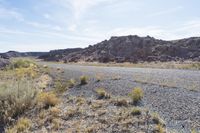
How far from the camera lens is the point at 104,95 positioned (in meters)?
16.4

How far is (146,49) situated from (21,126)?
3190 inches

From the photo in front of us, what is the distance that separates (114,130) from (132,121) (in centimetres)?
81

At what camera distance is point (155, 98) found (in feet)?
51.5

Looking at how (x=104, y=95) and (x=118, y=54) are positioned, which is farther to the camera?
(x=118, y=54)

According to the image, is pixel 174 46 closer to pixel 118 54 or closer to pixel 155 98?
pixel 118 54

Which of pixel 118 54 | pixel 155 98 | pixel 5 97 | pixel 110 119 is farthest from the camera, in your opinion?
pixel 118 54

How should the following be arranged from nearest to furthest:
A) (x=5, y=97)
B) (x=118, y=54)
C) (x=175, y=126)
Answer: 1. (x=175, y=126)
2. (x=5, y=97)
3. (x=118, y=54)

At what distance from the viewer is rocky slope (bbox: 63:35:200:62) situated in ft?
257

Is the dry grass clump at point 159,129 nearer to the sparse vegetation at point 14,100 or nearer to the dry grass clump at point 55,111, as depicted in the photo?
the dry grass clump at point 55,111

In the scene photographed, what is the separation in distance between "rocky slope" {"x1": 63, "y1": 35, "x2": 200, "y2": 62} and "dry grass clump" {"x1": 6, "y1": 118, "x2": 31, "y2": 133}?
61.5 metres

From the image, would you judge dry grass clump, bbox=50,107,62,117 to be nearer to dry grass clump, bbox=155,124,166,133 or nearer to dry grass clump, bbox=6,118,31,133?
dry grass clump, bbox=6,118,31,133

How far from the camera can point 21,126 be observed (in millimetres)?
11375

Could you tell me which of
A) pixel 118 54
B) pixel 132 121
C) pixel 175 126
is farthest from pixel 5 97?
pixel 118 54

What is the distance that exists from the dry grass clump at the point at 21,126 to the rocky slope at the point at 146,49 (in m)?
61.5
